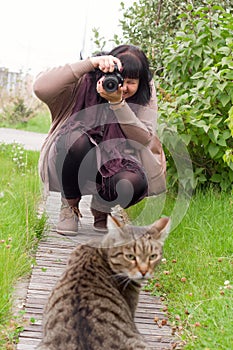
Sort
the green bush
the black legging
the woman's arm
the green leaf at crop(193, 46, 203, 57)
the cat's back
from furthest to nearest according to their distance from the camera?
the green leaf at crop(193, 46, 203, 57), the green bush, the black legging, the woman's arm, the cat's back

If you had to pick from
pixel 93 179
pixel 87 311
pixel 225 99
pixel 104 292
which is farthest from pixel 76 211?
pixel 87 311

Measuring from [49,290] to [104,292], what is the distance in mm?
842

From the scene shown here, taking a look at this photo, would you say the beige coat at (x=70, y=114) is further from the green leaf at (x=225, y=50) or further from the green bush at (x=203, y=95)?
the green leaf at (x=225, y=50)

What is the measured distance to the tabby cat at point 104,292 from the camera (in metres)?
2.16

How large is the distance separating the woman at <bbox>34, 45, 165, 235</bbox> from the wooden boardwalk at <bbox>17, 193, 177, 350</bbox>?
0.32m

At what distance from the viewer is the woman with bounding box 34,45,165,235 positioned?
348cm

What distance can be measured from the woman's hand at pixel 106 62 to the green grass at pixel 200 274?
0.91 metres

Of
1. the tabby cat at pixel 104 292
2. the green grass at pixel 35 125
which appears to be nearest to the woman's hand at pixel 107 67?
the tabby cat at pixel 104 292

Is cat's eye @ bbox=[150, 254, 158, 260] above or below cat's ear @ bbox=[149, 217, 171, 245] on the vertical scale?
below

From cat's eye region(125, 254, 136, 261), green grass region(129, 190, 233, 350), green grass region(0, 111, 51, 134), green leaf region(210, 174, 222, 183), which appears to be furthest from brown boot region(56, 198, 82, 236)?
green grass region(0, 111, 51, 134)

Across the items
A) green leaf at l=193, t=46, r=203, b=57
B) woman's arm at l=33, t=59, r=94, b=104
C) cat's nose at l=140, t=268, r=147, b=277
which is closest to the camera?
cat's nose at l=140, t=268, r=147, b=277

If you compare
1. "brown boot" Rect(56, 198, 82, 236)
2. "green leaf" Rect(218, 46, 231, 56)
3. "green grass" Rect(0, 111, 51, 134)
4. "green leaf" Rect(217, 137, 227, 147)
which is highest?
"green leaf" Rect(218, 46, 231, 56)

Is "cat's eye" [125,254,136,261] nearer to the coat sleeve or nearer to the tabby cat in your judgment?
the tabby cat

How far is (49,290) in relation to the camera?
3195mm
